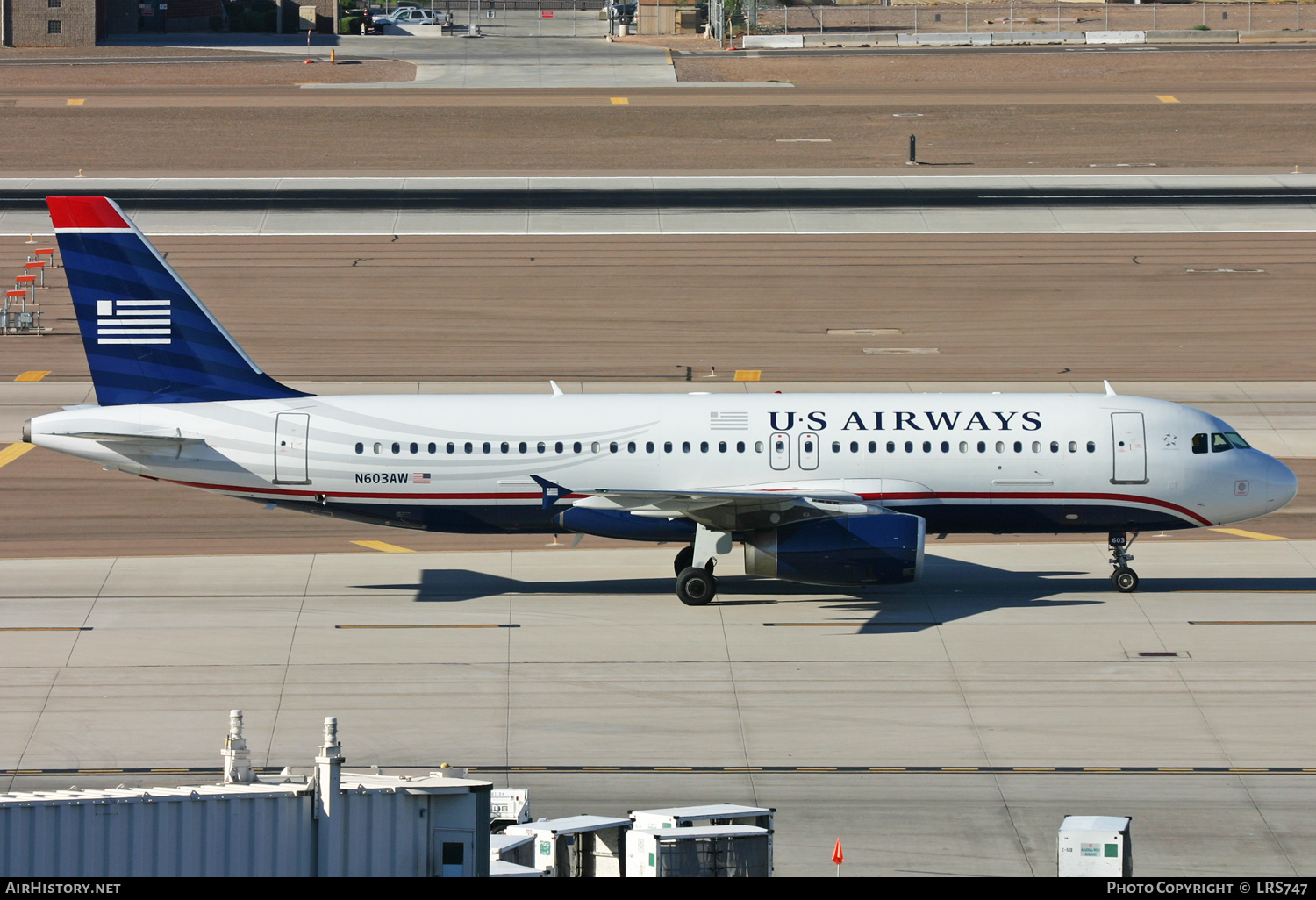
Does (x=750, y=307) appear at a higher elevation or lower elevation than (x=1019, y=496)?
higher

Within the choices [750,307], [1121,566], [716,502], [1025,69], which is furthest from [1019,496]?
[1025,69]

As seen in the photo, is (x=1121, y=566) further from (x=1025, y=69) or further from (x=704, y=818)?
(x=1025, y=69)

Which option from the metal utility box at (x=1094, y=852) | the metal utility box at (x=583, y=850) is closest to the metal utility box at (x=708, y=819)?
the metal utility box at (x=583, y=850)

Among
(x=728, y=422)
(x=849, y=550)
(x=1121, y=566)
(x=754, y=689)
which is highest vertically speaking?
(x=728, y=422)

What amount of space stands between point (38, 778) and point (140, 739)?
6.66 ft

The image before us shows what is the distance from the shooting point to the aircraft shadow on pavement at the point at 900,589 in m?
33.7

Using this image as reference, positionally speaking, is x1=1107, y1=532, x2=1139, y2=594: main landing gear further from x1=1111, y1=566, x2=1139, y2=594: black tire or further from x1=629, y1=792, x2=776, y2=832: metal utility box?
x1=629, y1=792, x2=776, y2=832: metal utility box

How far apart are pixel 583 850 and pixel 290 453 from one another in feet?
Answer: 54.2

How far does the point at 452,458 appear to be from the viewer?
109 feet

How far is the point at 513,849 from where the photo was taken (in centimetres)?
1852

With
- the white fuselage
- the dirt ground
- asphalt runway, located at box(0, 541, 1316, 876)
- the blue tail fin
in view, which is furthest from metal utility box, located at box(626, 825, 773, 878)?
the dirt ground

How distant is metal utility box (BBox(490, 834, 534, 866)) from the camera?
1836 centimetres

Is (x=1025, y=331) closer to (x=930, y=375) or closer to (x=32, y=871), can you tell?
(x=930, y=375)

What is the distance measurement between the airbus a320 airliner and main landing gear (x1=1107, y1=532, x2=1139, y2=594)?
664mm
